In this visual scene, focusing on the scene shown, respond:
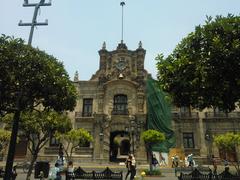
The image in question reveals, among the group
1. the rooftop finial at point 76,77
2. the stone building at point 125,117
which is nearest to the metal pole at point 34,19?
the stone building at point 125,117

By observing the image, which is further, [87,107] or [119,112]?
[87,107]

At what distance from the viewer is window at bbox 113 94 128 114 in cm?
3067

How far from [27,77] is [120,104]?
18784 mm

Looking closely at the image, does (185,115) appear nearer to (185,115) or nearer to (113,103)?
(185,115)

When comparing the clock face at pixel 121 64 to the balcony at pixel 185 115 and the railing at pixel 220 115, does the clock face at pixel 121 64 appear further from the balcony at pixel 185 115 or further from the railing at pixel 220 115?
the railing at pixel 220 115

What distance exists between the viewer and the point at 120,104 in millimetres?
31281

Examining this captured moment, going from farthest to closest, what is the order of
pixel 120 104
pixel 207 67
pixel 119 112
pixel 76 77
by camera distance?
pixel 76 77 → pixel 120 104 → pixel 119 112 → pixel 207 67

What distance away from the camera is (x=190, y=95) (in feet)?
39.4

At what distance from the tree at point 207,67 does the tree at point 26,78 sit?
19.0ft

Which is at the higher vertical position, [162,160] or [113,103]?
[113,103]

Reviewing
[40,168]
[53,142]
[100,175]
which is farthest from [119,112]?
[100,175]

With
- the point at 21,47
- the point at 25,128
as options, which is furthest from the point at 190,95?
the point at 25,128

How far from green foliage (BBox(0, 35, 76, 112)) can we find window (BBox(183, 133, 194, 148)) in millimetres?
18722

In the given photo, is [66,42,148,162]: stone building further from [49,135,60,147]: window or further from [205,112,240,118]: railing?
[205,112,240,118]: railing
